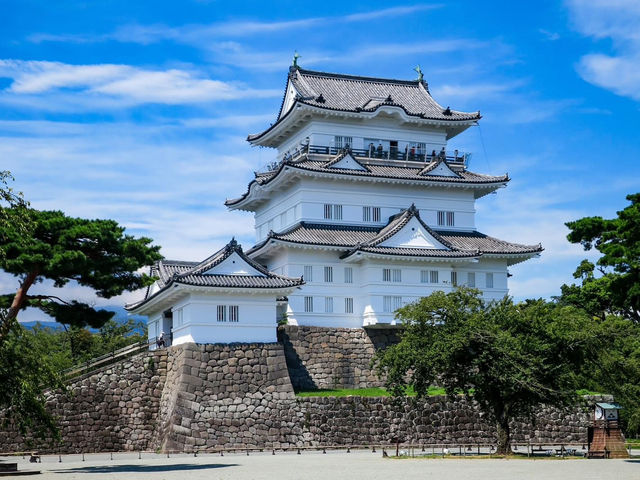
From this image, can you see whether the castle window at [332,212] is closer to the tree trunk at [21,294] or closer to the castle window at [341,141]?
the castle window at [341,141]

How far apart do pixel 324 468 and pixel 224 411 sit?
1035 cm

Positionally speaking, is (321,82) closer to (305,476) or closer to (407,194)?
(407,194)

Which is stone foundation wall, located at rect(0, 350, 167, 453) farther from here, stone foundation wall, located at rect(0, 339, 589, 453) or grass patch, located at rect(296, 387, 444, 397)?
grass patch, located at rect(296, 387, 444, 397)

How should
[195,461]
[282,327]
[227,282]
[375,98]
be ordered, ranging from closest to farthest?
[195,461] → [227,282] → [282,327] → [375,98]

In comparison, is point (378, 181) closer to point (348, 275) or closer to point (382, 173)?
point (382, 173)

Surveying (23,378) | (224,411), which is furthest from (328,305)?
(23,378)

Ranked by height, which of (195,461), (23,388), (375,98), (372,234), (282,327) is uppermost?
(375,98)

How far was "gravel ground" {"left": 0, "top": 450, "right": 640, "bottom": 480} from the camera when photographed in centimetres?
2409

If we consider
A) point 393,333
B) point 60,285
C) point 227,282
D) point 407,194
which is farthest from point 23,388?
point 407,194

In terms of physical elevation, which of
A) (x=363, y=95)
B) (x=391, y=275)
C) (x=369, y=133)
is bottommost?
(x=391, y=275)

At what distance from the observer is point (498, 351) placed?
3019 cm

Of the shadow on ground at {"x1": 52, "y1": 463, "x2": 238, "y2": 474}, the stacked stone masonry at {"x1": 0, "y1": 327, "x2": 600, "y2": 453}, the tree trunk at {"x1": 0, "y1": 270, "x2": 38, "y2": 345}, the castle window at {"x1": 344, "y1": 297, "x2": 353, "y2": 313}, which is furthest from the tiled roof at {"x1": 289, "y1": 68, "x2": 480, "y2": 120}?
the shadow on ground at {"x1": 52, "y1": 463, "x2": 238, "y2": 474}

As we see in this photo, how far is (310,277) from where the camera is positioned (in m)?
43.2

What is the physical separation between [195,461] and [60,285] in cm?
786
